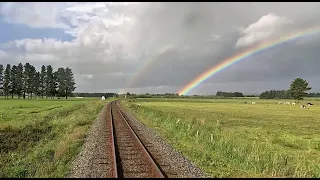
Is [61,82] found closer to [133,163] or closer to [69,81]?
[69,81]

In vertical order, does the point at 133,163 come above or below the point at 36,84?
below

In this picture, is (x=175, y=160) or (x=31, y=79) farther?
(x=31, y=79)

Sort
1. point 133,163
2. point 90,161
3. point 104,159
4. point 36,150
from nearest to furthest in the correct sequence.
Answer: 1. point 133,163
2. point 90,161
3. point 104,159
4. point 36,150

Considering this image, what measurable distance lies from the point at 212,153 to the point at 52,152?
8316mm

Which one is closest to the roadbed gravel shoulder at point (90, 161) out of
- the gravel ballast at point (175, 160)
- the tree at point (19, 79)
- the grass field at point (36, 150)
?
the grass field at point (36, 150)

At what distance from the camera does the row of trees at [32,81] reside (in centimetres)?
13425

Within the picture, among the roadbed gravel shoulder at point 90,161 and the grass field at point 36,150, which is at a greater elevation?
the roadbed gravel shoulder at point 90,161

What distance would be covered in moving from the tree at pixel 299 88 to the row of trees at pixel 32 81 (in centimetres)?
10916

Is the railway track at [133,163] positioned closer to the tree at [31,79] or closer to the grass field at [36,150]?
the grass field at [36,150]

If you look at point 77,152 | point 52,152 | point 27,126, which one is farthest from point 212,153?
point 27,126

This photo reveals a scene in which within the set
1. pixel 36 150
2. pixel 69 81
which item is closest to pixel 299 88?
pixel 69 81

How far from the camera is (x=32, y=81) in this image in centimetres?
13788

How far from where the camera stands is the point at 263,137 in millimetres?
25203

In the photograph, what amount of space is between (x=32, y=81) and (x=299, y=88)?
123280mm
